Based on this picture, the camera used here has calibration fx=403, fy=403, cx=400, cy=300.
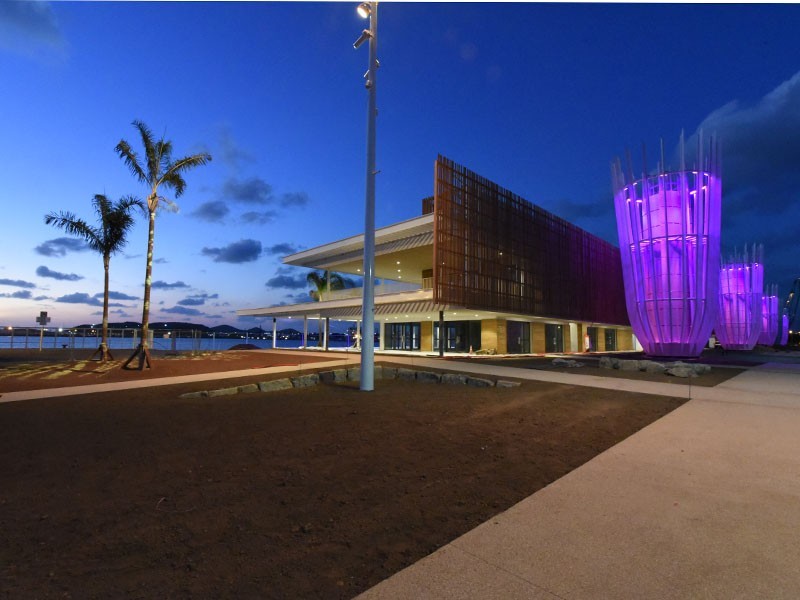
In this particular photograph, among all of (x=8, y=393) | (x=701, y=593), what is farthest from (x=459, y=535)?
(x=8, y=393)

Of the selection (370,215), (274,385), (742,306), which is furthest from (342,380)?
(742,306)

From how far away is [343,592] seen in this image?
2.62 metres

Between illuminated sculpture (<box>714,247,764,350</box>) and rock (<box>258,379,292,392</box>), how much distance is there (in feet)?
224

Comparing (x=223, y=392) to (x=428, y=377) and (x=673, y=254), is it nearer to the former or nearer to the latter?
(x=428, y=377)

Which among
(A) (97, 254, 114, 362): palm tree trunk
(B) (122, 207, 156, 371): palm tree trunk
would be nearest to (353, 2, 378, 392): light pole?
(B) (122, 207, 156, 371): palm tree trunk

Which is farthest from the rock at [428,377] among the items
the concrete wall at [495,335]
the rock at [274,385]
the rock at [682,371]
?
the concrete wall at [495,335]

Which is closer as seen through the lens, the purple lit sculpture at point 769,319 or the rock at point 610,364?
the rock at point 610,364

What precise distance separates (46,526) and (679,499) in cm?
606

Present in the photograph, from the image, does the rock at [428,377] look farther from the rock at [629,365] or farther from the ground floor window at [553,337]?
the ground floor window at [553,337]

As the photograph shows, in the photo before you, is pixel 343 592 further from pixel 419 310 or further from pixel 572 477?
pixel 419 310

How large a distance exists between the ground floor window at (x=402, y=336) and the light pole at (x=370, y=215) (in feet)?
102

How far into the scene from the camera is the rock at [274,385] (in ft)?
39.0

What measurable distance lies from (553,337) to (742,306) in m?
38.0

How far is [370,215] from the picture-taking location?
12.0 m
